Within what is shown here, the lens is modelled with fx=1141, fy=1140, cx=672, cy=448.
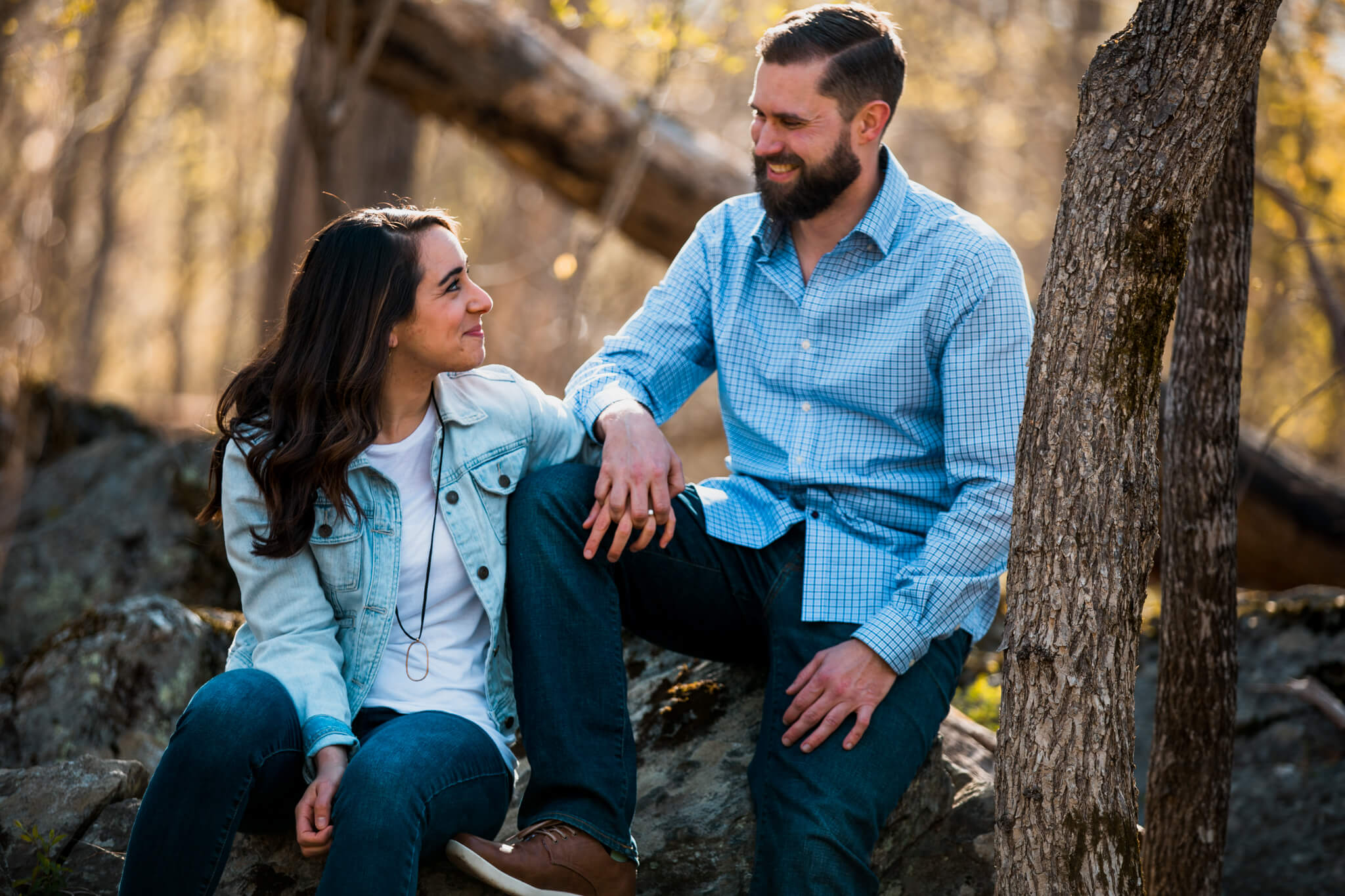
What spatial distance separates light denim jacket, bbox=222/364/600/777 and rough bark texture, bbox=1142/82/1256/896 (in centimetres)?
168

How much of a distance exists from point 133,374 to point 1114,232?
20.5 metres

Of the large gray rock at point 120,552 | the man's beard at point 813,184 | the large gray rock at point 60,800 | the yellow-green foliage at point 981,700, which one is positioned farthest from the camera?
the large gray rock at point 120,552

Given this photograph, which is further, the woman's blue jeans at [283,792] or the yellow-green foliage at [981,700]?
the yellow-green foliage at [981,700]

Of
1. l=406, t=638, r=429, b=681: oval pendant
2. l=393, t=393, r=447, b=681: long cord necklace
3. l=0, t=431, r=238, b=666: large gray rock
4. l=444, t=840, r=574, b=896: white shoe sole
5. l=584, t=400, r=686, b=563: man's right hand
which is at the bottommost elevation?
l=0, t=431, r=238, b=666: large gray rock

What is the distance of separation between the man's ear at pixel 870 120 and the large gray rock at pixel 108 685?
2463mm

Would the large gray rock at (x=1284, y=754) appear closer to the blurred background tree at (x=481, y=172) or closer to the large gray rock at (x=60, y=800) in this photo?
the blurred background tree at (x=481, y=172)

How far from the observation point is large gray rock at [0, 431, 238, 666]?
4762 millimetres

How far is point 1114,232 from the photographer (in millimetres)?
2031

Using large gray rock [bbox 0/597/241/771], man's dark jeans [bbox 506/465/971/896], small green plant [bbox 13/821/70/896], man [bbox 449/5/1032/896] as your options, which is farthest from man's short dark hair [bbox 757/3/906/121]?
small green plant [bbox 13/821/70/896]

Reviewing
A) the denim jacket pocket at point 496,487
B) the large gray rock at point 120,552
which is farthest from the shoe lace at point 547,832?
the large gray rock at point 120,552

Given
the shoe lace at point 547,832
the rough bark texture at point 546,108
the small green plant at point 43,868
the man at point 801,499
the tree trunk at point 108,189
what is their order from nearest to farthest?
1. the shoe lace at point 547,832
2. the man at point 801,499
3. the small green plant at point 43,868
4. the rough bark texture at point 546,108
5. the tree trunk at point 108,189

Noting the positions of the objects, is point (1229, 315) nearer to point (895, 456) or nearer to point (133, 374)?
point (895, 456)

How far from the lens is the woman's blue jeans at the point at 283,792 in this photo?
205 cm

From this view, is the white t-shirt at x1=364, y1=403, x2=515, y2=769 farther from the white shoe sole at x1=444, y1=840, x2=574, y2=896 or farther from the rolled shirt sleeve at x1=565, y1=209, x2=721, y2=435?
the rolled shirt sleeve at x1=565, y1=209, x2=721, y2=435
